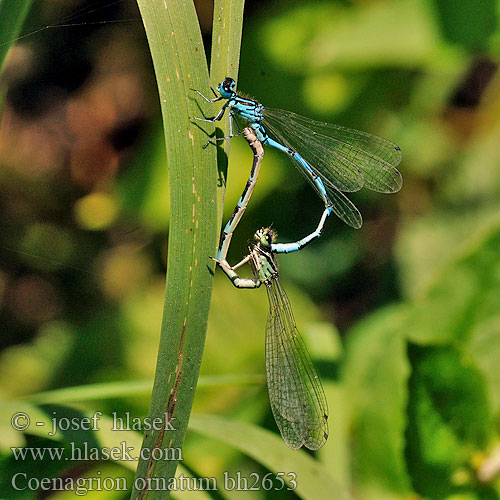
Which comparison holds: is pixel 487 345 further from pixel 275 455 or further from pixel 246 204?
pixel 246 204

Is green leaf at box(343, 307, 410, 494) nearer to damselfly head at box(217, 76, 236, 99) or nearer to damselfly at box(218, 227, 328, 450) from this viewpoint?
damselfly at box(218, 227, 328, 450)

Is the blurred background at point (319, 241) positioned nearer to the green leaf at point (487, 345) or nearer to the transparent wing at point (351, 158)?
the green leaf at point (487, 345)

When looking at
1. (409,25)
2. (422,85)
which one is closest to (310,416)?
(409,25)

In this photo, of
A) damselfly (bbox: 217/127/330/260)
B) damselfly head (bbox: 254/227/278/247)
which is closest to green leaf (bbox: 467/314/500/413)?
damselfly (bbox: 217/127/330/260)

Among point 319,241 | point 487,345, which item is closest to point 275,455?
point 487,345

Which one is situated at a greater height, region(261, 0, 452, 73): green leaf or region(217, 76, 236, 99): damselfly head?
region(261, 0, 452, 73): green leaf

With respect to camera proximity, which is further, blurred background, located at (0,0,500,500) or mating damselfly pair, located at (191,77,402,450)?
blurred background, located at (0,0,500,500)

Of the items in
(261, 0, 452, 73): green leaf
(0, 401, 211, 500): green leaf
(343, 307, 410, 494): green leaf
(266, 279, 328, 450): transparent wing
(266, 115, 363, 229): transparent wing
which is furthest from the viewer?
(261, 0, 452, 73): green leaf
